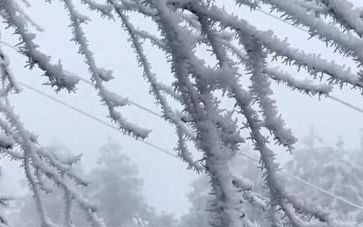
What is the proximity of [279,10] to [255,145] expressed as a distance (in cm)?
26

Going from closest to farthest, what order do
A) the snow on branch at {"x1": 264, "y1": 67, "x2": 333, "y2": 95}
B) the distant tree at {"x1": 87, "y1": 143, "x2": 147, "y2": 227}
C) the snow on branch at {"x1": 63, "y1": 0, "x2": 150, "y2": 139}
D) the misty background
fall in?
the snow on branch at {"x1": 264, "y1": 67, "x2": 333, "y2": 95} < the snow on branch at {"x1": 63, "y1": 0, "x2": 150, "y2": 139} < the distant tree at {"x1": 87, "y1": 143, "x2": 147, "y2": 227} < the misty background

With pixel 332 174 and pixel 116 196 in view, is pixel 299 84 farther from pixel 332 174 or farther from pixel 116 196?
pixel 116 196

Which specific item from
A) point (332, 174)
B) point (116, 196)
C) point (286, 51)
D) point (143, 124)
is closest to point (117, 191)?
point (116, 196)

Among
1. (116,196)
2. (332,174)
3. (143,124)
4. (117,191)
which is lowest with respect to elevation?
(143,124)

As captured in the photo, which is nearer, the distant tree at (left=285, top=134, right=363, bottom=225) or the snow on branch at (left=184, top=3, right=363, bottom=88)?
the snow on branch at (left=184, top=3, right=363, bottom=88)

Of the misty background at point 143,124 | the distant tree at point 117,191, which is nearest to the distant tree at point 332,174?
the distant tree at point 117,191

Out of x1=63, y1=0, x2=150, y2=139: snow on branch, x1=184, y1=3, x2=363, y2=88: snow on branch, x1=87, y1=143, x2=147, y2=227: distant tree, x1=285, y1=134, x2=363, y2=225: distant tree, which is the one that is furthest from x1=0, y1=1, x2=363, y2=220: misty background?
x1=184, y1=3, x2=363, y2=88: snow on branch

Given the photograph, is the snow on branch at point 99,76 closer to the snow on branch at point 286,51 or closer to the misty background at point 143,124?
the snow on branch at point 286,51

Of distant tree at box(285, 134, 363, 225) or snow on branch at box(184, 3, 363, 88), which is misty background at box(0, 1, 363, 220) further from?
snow on branch at box(184, 3, 363, 88)

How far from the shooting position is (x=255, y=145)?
1008 millimetres

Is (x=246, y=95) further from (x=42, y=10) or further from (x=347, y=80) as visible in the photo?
(x=42, y=10)

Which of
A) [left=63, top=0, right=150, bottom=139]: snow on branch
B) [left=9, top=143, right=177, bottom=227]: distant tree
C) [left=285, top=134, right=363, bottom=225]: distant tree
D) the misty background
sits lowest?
→ the misty background

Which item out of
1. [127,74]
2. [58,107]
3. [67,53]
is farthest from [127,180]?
[67,53]

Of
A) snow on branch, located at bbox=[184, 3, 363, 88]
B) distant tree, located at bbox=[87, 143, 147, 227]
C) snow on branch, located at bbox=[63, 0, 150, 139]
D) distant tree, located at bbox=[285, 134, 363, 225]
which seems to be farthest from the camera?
distant tree, located at bbox=[87, 143, 147, 227]
